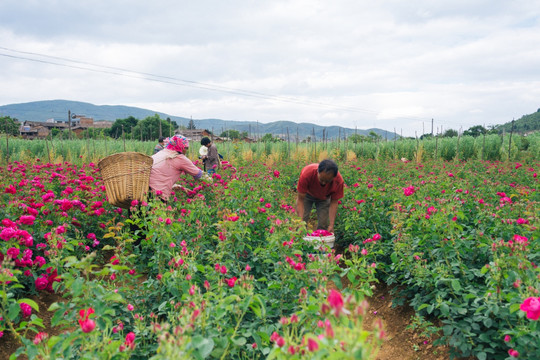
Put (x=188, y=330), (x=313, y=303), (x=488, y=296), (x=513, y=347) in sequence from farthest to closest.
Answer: (x=488, y=296), (x=513, y=347), (x=313, y=303), (x=188, y=330)

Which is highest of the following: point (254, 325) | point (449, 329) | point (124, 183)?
point (124, 183)

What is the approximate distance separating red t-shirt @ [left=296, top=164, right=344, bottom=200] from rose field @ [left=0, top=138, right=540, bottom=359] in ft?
1.38

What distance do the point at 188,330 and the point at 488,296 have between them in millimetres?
1921

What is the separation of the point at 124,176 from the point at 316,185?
2.27 metres

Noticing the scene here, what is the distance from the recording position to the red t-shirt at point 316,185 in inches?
179

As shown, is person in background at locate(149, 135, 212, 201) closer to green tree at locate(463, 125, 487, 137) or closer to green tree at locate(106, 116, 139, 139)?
green tree at locate(463, 125, 487, 137)

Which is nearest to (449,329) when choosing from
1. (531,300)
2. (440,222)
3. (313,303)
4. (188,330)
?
(440,222)

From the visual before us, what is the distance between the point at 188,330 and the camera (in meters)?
1.33

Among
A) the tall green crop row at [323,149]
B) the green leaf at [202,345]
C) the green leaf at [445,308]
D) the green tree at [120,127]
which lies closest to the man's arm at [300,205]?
the green leaf at [445,308]

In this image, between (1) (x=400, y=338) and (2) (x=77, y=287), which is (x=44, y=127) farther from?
(2) (x=77, y=287)

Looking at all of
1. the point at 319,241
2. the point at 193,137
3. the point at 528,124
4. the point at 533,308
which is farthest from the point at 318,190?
the point at 528,124

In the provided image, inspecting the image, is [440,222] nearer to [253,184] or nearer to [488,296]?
[488,296]

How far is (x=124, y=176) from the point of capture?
4.12 meters

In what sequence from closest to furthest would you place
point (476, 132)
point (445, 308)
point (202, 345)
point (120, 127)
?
point (202, 345) → point (445, 308) → point (476, 132) → point (120, 127)
